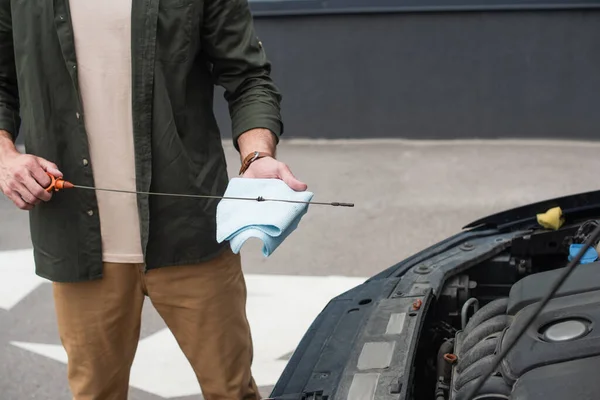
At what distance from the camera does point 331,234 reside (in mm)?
4684

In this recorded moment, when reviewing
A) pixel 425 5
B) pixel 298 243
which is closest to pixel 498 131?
pixel 425 5

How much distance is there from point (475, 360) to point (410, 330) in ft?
→ 0.65

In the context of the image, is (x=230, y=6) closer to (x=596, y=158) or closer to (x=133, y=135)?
(x=133, y=135)

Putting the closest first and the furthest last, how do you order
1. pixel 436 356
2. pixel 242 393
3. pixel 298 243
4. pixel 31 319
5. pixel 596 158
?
pixel 436 356 < pixel 242 393 < pixel 31 319 < pixel 298 243 < pixel 596 158

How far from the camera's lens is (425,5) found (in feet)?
19.4

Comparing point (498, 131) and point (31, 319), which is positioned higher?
point (498, 131)

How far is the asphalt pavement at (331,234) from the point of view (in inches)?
130

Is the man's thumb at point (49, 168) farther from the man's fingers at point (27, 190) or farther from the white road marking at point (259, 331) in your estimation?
the white road marking at point (259, 331)

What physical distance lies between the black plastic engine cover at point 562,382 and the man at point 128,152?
630mm

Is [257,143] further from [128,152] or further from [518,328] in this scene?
[518,328]

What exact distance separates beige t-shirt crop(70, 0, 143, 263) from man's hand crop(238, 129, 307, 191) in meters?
0.28

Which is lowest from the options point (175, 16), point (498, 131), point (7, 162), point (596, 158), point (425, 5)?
point (7, 162)

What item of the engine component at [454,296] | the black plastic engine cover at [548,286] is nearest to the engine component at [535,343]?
the black plastic engine cover at [548,286]

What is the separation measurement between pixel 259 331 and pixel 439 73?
332cm
